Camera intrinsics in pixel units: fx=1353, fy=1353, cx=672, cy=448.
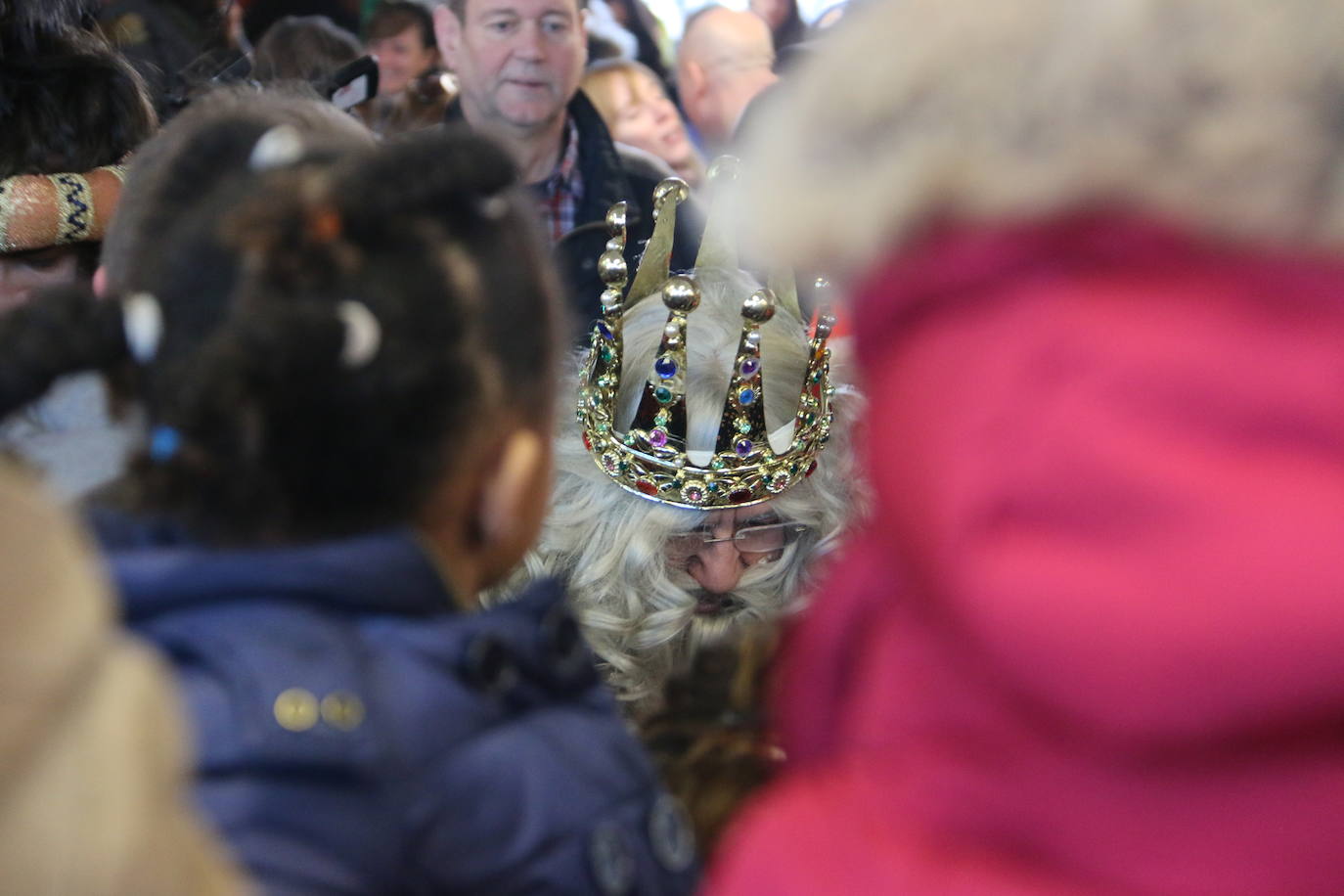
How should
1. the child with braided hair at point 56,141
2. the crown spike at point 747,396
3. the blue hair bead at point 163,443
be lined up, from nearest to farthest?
the blue hair bead at point 163,443 → the crown spike at point 747,396 → the child with braided hair at point 56,141

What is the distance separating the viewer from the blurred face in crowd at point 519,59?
251 cm

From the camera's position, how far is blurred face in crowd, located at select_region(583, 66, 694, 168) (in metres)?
3.31

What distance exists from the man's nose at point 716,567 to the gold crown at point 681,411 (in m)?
0.07

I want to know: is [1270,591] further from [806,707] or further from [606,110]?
[606,110]

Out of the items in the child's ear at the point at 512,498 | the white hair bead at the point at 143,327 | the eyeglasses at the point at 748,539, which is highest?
the white hair bead at the point at 143,327

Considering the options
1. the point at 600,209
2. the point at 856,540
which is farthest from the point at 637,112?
the point at 856,540

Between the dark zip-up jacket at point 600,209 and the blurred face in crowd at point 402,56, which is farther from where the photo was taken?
the blurred face in crowd at point 402,56

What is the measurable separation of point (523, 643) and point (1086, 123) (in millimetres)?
417

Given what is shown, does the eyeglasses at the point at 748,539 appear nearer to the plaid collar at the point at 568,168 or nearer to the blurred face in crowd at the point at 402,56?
the plaid collar at the point at 568,168

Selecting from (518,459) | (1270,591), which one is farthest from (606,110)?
(1270,591)

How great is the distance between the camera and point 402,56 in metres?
3.36

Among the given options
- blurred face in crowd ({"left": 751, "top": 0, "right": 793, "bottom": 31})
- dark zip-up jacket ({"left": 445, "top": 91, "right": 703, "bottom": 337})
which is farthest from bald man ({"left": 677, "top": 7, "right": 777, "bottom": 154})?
dark zip-up jacket ({"left": 445, "top": 91, "right": 703, "bottom": 337})

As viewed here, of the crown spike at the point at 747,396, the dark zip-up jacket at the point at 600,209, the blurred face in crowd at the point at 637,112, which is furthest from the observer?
the blurred face in crowd at the point at 637,112

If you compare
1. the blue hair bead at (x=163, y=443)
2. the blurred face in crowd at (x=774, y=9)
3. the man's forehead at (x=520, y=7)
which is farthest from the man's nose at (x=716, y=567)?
the blurred face in crowd at (x=774, y=9)
